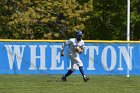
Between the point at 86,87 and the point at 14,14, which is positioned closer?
the point at 86,87

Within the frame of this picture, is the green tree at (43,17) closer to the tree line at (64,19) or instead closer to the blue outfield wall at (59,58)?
the tree line at (64,19)

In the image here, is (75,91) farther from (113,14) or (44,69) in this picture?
(113,14)

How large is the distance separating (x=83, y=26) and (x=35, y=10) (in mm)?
4947

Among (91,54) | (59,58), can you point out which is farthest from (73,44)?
(91,54)

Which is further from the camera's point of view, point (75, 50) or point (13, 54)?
point (13, 54)

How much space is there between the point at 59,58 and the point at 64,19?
18.8 metres

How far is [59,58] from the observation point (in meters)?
25.5

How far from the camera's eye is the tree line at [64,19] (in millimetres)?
41719

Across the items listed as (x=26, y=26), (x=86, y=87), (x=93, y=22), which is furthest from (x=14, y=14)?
(x=86, y=87)

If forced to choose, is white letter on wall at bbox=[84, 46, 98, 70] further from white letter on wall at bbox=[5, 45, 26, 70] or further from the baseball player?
the baseball player

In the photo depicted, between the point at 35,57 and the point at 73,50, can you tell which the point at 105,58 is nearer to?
the point at 35,57

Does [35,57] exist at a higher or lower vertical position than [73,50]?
lower

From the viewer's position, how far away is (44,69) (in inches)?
998

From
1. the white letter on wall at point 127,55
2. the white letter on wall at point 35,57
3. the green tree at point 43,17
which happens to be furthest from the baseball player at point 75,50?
the green tree at point 43,17
